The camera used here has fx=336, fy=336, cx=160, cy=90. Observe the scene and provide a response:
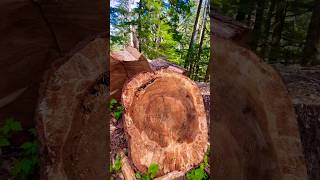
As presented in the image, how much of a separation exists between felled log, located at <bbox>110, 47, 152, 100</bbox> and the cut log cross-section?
35 centimetres

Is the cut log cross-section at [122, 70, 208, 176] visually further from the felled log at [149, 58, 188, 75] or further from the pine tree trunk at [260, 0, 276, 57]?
the pine tree trunk at [260, 0, 276, 57]

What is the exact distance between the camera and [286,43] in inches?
88.2

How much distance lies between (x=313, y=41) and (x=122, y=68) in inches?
72.4

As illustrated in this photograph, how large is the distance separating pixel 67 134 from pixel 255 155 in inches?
33.3

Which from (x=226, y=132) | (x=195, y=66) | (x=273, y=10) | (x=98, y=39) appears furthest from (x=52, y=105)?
(x=195, y=66)

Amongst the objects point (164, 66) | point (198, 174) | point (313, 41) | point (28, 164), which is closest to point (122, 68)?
point (164, 66)

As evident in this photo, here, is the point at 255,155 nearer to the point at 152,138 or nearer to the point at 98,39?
the point at 98,39

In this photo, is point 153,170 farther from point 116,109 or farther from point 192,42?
point 192,42

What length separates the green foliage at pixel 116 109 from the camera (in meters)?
3.32

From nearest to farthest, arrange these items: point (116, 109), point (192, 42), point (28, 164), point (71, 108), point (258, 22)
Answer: point (71, 108)
point (258, 22)
point (28, 164)
point (116, 109)
point (192, 42)

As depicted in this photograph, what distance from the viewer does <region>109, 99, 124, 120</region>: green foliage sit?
10.9 ft

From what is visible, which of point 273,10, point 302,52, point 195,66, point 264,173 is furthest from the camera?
point 195,66

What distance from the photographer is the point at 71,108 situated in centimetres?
156

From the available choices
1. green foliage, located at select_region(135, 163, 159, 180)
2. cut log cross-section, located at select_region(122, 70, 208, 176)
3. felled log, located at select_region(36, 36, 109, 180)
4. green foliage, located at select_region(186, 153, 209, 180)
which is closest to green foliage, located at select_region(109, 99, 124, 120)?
cut log cross-section, located at select_region(122, 70, 208, 176)
